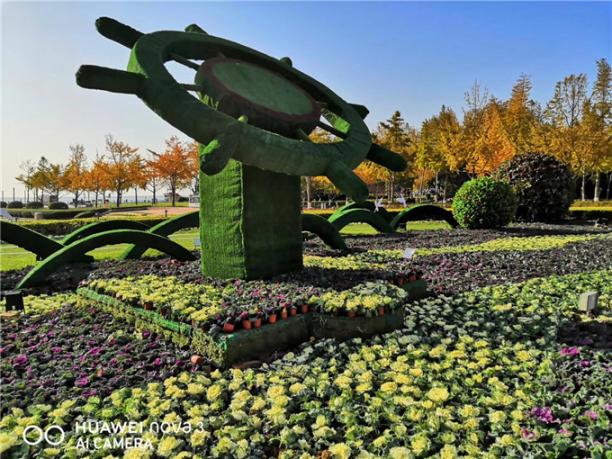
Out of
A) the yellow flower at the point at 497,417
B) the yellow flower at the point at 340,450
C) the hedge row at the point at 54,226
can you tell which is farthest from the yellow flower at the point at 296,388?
the hedge row at the point at 54,226

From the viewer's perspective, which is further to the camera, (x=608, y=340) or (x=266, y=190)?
(x=266, y=190)

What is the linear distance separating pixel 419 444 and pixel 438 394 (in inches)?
25.2

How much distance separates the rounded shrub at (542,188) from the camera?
17.3 m

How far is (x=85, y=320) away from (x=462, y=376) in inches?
161

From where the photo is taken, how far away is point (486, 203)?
46.8ft

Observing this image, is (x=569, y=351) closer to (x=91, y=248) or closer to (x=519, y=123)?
(x=91, y=248)

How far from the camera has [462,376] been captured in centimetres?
338

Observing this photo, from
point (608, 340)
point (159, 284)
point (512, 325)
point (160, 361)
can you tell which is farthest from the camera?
point (159, 284)

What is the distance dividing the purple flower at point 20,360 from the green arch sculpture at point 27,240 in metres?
4.01

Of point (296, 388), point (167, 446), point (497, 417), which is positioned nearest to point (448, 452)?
point (497, 417)

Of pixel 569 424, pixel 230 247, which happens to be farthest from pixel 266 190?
pixel 569 424

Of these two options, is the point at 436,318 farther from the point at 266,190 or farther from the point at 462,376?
the point at 266,190

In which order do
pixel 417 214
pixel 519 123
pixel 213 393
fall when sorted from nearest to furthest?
pixel 213 393 → pixel 417 214 → pixel 519 123

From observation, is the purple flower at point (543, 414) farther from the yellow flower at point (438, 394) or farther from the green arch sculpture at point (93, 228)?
the green arch sculpture at point (93, 228)
